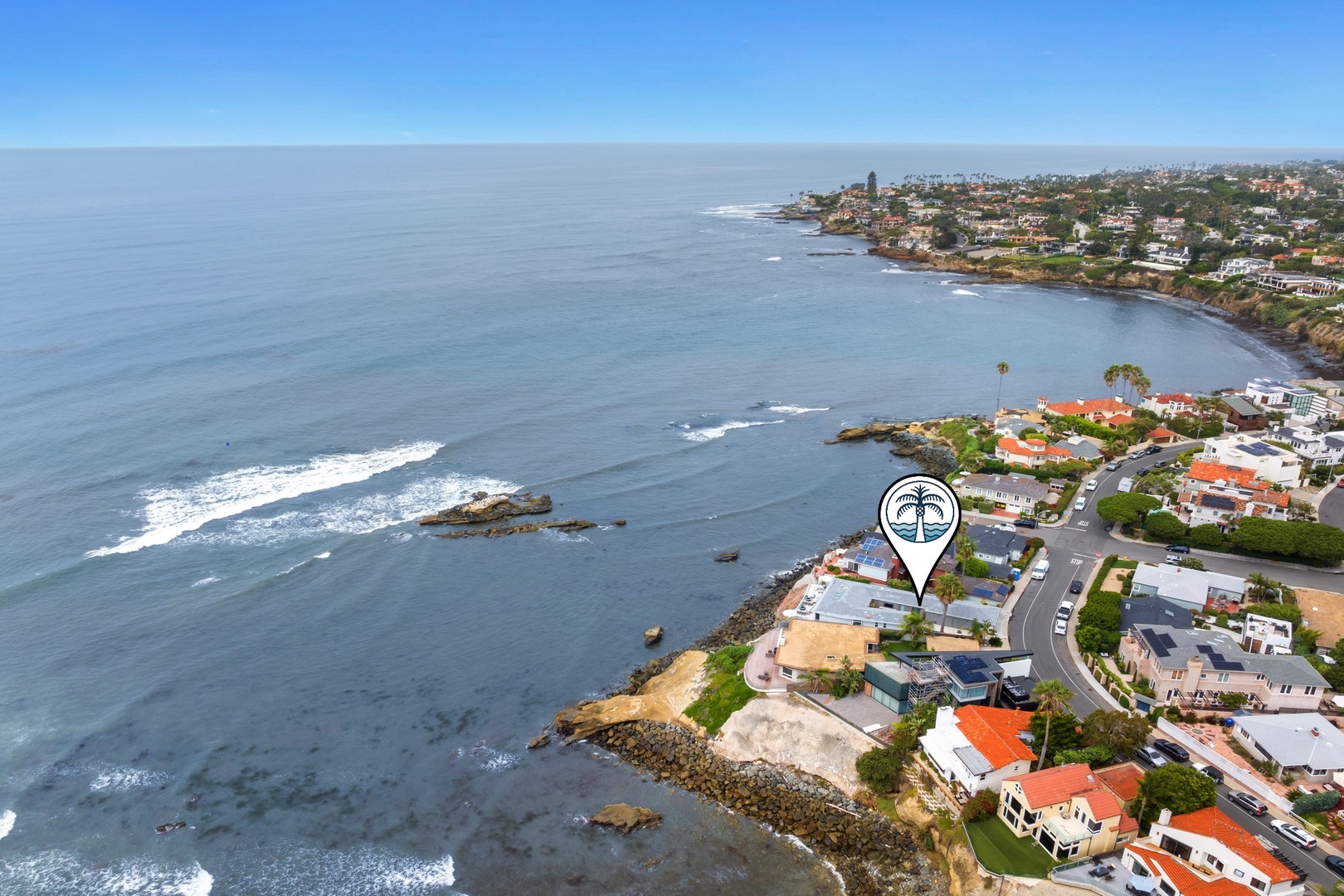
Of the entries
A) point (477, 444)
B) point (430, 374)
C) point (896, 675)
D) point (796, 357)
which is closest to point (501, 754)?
point (896, 675)

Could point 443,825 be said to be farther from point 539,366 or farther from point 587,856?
point 539,366

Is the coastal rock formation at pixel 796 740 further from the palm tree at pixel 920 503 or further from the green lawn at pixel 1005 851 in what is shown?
the palm tree at pixel 920 503

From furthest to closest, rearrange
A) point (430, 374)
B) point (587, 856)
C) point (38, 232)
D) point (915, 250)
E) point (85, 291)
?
point (915, 250) < point (38, 232) < point (85, 291) < point (430, 374) < point (587, 856)

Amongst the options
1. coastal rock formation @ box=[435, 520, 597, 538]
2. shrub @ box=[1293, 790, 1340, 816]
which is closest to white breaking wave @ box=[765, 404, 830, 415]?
coastal rock formation @ box=[435, 520, 597, 538]

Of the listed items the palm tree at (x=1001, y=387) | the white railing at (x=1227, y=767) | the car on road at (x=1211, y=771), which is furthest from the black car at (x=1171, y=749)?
the palm tree at (x=1001, y=387)

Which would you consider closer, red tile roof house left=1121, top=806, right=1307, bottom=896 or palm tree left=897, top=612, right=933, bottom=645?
red tile roof house left=1121, top=806, right=1307, bottom=896

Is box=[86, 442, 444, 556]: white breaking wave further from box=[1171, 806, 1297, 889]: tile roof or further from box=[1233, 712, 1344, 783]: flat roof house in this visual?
box=[1233, 712, 1344, 783]: flat roof house
